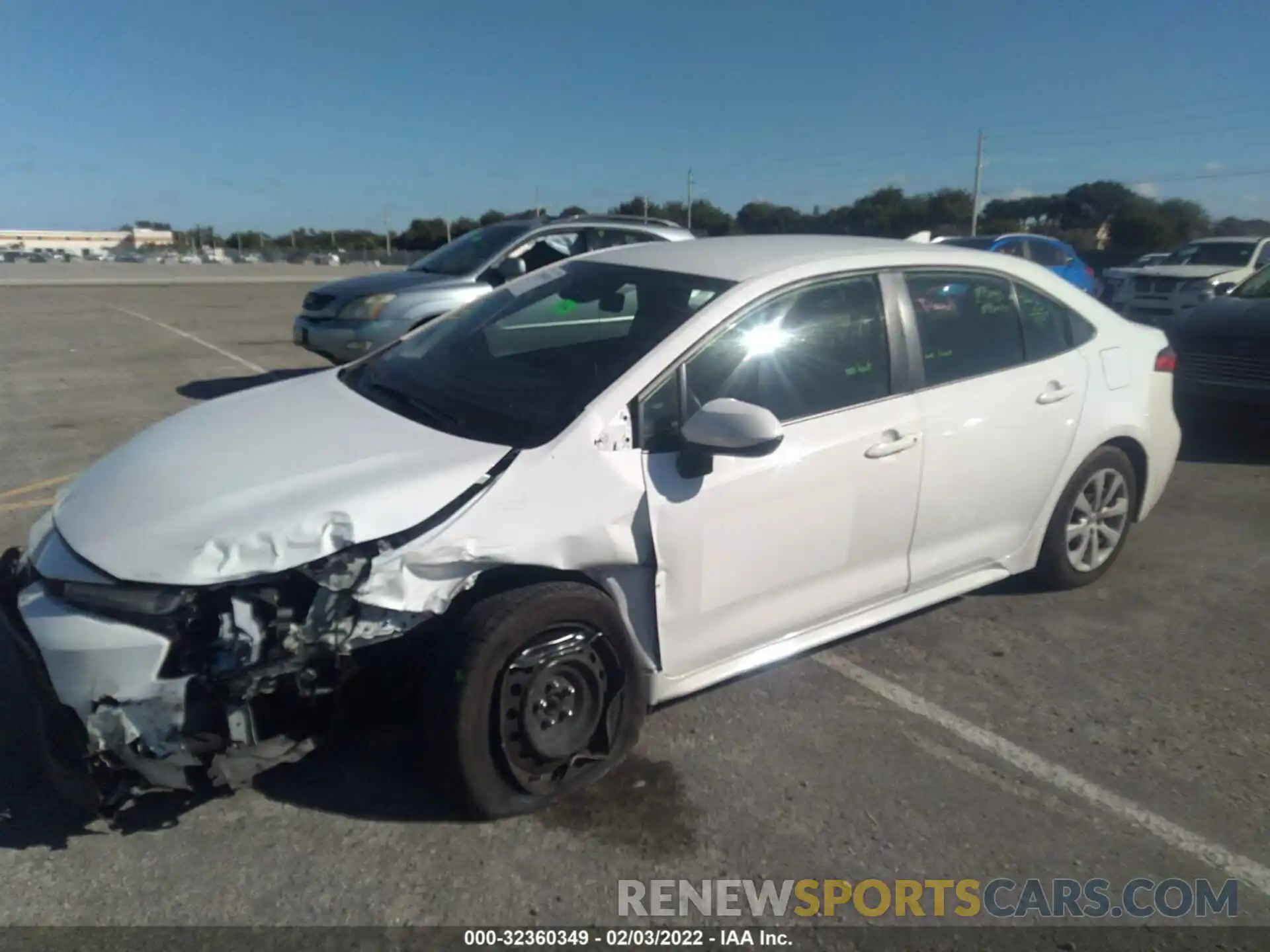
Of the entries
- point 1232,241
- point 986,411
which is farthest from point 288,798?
point 1232,241

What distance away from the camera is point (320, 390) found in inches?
149

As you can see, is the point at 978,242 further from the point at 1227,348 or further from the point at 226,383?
the point at 226,383

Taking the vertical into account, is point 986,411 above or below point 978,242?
below

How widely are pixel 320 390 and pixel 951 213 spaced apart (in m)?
43.7

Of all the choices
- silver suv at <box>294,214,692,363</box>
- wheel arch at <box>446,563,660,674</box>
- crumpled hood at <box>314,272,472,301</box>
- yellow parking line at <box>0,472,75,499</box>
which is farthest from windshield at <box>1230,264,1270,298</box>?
yellow parking line at <box>0,472,75,499</box>

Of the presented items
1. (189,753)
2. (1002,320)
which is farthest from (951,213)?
(189,753)

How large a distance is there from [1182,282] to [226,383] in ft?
43.1

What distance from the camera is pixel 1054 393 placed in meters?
4.12

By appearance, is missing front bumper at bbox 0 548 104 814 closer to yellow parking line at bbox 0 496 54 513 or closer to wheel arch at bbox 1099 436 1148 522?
yellow parking line at bbox 0 496 54 513

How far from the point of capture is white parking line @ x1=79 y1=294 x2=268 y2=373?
1120 cm

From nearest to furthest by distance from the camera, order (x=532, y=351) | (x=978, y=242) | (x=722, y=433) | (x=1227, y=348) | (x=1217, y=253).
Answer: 1. (x=722, y=433)
2. (x=532, y=351)
3. (x=1227, y=348)
4. (x=978, y=242)
5. (x=1217, y=253)

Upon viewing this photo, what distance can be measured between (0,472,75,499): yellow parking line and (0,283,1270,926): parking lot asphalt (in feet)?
11.4

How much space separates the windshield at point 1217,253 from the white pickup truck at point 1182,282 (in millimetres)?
11

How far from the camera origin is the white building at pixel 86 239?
107125 millimetres
